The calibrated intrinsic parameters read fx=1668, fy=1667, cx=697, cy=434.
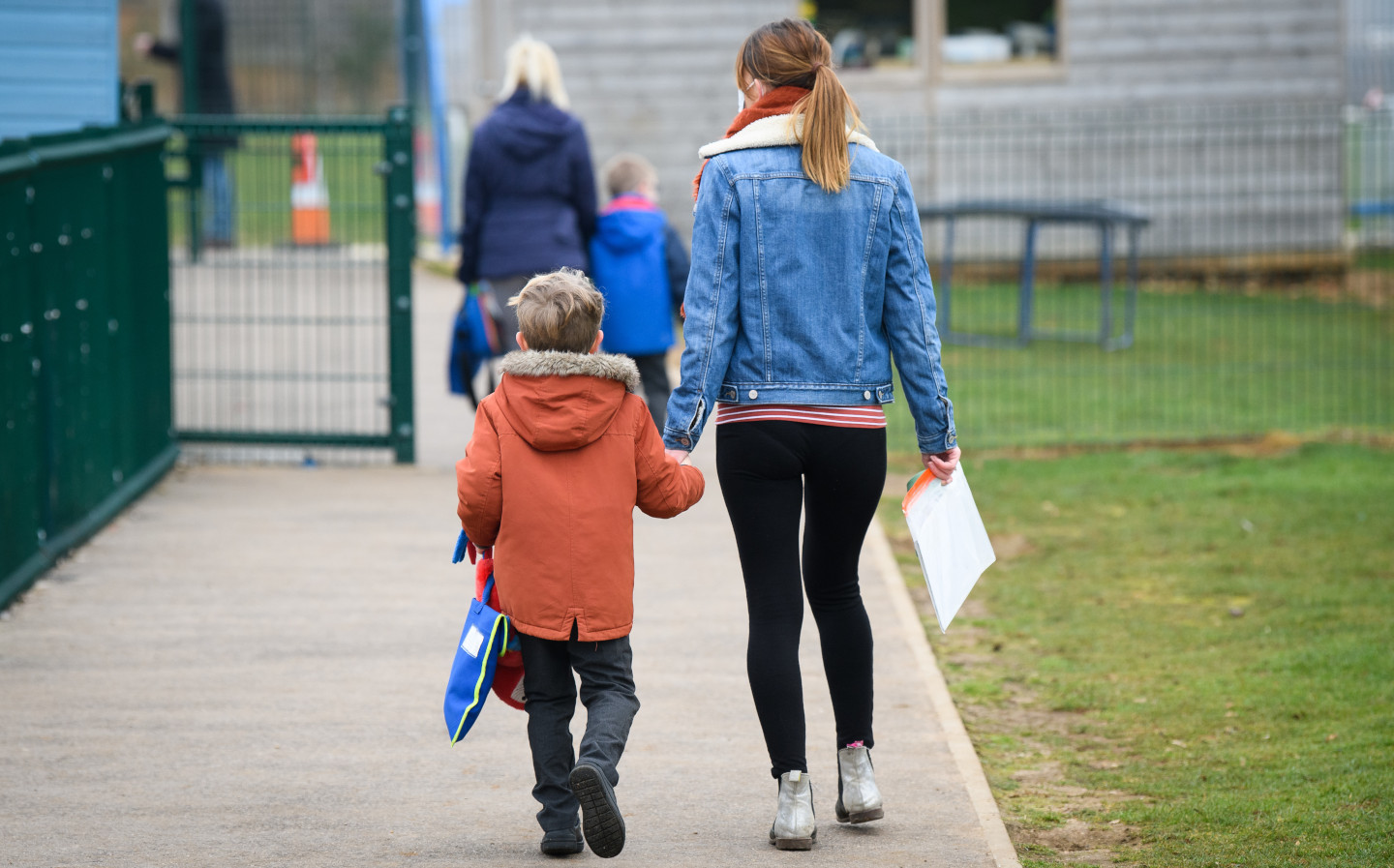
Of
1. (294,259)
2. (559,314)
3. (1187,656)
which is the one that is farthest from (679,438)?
(294,259)

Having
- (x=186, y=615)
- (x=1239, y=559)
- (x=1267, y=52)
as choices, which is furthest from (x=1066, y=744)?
(x=1267, y=52)

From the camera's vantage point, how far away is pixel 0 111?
8633 millimetres

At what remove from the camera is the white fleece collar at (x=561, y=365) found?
3945mm

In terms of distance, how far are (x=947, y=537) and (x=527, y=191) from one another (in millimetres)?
4381

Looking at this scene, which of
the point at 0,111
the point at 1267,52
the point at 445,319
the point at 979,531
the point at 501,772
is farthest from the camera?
the point at 1267,52

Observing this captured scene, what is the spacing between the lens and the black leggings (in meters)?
4.02

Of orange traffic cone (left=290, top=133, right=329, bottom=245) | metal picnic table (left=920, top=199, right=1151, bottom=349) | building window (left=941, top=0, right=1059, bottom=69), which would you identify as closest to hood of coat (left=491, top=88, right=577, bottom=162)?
orange traffic cone (left=290, top=133, right=329, bottom=245)

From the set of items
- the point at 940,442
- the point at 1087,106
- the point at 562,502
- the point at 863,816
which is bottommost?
the point at 863,816

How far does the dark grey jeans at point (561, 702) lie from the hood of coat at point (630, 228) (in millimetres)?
4107

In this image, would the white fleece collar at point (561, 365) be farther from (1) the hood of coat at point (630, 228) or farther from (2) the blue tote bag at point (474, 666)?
(1) the hood of coat at point (630, 228)

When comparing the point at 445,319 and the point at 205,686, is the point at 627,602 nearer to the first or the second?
the point at 205,686

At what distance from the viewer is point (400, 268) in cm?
876

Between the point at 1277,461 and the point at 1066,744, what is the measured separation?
15.4 ft

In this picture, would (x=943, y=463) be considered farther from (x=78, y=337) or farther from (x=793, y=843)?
(x=78, y=337)
